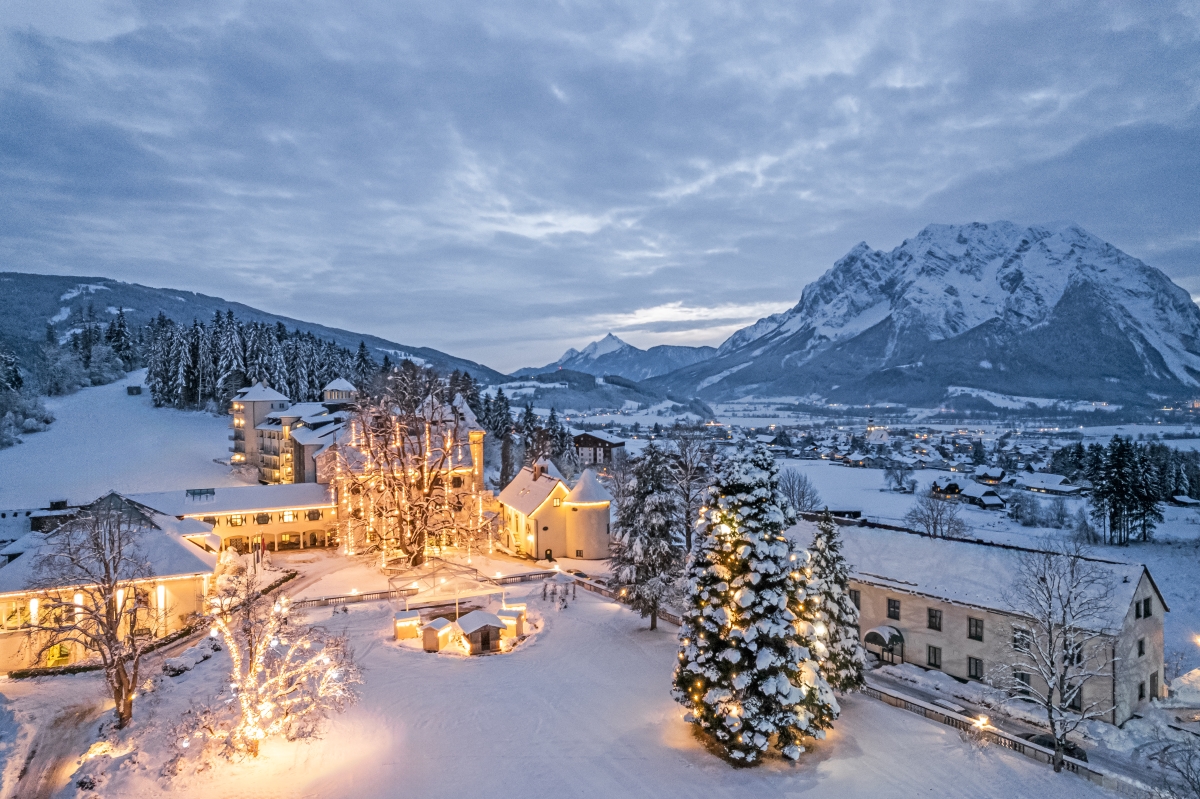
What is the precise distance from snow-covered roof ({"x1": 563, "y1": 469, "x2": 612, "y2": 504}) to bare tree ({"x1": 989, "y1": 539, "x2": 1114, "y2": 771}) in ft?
88.1

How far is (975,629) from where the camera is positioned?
28609mm

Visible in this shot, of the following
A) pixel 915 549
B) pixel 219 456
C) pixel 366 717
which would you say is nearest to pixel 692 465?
pixel 915 549

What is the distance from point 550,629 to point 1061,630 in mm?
21144

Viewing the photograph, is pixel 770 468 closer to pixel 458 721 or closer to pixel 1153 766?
pixel 458 721

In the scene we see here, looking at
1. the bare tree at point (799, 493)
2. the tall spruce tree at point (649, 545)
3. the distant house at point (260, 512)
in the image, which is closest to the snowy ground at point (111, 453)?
the distant house at point (260, 512)

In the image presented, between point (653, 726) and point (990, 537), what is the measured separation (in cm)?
5382

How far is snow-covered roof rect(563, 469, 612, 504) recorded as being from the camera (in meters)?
47.9

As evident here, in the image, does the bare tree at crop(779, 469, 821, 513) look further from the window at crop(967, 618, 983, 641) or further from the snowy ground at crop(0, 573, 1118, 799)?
the snowy ground at crop(0, 573, 1118, 799)

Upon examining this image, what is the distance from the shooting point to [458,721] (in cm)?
2273

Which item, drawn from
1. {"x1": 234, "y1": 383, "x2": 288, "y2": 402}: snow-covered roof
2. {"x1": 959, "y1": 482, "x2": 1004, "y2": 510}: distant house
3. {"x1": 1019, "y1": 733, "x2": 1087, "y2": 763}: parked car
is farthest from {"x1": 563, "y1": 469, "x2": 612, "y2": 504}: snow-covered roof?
{"x1": 959, "y1": 482, "x2": 1004, "y2": 510}: distant house

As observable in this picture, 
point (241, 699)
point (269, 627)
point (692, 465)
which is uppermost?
point (692, 465)

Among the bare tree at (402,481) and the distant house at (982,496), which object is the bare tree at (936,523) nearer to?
the distant house at (982,496)

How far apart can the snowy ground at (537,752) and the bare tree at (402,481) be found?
17.4m

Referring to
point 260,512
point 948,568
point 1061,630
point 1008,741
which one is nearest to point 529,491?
point 260,512
